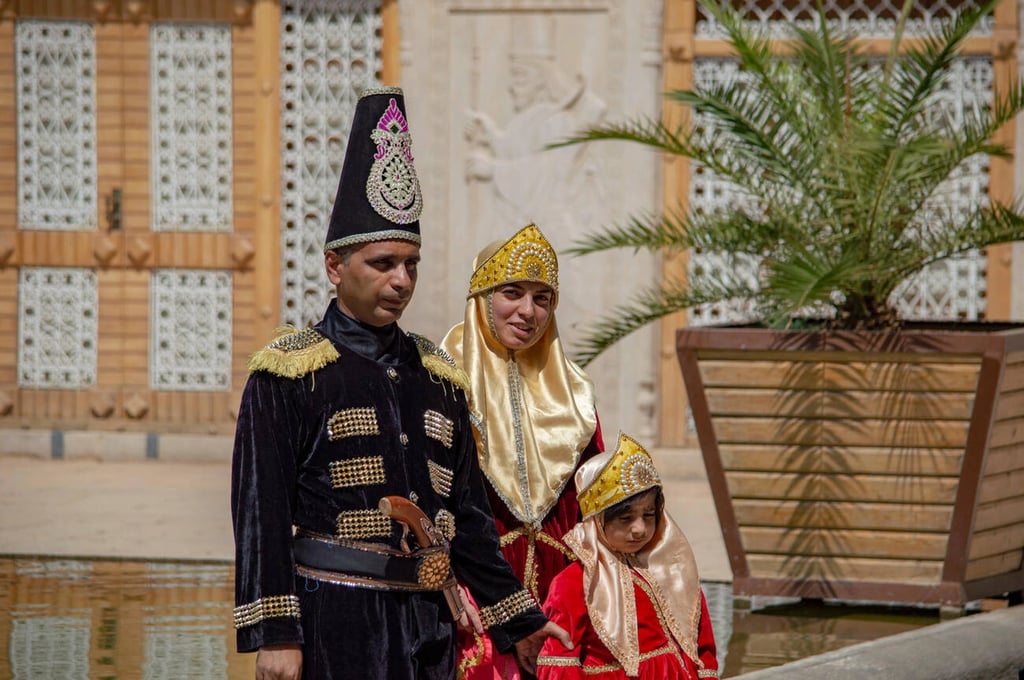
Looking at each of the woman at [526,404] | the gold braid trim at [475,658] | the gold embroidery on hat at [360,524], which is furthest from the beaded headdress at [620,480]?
the gold embroidery on hat at [360,524]

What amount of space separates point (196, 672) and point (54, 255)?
18.3 feet

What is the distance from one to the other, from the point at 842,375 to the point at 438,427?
315cm

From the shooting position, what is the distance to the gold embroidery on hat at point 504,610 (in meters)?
3.27

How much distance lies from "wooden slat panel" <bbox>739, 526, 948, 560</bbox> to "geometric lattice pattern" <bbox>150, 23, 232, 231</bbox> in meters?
4.91

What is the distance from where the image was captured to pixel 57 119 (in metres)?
9.98

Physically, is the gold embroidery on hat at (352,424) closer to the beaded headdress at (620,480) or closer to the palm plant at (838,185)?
the beaded headdress at (620,480)

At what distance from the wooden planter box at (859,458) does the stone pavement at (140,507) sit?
Result: 0.62 meters

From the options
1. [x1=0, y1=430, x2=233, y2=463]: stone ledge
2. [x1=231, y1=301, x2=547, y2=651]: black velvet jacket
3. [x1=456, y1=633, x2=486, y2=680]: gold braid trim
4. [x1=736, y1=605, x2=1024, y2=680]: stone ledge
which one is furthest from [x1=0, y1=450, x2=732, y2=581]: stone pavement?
[x1=231, y1=301, x2=547, y2=651]: black velvet jacket

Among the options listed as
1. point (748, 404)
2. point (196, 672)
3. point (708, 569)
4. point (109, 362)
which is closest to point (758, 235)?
point (748, 404)

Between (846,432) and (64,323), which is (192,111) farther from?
(846,432)

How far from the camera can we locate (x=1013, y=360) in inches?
234

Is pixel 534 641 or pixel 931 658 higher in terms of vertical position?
pixel 534 641

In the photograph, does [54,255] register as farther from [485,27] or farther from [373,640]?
[373,640]

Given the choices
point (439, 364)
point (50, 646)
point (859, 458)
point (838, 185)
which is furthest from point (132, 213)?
point (439, 364)
